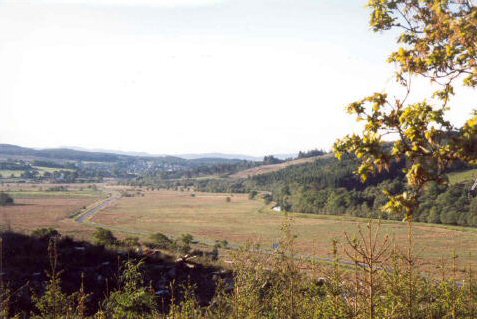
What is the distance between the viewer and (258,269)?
11.4m

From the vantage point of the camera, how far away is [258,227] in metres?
112

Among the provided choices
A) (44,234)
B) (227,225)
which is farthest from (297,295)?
(227,225)

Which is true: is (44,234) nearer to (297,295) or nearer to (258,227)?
(297,295)

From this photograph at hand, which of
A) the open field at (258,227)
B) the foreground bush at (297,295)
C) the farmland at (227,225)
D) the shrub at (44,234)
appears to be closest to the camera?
the foreground bush at (297,295)

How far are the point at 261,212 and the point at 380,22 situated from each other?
140449 millimetres

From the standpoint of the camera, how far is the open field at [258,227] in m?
77.6

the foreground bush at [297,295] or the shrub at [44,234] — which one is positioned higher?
the foreground bush at [297,295]

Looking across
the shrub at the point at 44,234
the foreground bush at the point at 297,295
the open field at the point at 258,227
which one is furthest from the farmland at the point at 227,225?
the foreground bush at the point at 297,295

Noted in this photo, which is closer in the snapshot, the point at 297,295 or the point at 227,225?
the point at 297,295

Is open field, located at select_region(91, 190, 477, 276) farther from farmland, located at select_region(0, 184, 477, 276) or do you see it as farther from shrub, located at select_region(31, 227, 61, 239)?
shrub, located at select_region(31, 227, 61, 239)

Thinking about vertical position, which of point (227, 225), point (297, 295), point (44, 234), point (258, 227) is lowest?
point (227, 225)

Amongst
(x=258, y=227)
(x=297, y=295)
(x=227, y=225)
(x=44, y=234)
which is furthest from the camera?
(x=227, y=225)

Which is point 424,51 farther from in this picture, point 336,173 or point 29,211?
point 336,173

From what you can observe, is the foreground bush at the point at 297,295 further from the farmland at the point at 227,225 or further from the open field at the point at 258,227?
the farmland at the point at 227,225
